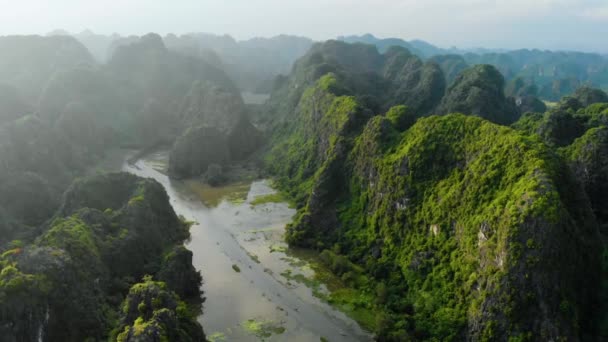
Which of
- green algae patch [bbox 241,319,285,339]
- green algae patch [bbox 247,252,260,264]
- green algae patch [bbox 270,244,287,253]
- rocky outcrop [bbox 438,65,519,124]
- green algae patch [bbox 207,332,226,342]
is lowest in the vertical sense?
green algae patch [bbox 207,332,226,342]

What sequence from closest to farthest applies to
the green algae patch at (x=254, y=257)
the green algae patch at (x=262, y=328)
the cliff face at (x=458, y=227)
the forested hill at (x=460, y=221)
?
the cliff face at (x=458, y=227), the forested hill at (x=460, y=221), the green algae patch at (x=262, y=328), the green algae patch at (x=254, y=257)

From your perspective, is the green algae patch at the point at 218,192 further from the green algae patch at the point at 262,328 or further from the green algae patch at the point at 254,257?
the green algae patch at the point at 262,328

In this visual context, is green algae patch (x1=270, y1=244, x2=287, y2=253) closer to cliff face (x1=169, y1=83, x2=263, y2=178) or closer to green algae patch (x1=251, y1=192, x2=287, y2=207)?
green algae patch (x1=251, y1=192, x2=287, y2=207)

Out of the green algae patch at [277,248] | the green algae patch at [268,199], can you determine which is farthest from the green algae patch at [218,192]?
the green algae patch at [277,248]

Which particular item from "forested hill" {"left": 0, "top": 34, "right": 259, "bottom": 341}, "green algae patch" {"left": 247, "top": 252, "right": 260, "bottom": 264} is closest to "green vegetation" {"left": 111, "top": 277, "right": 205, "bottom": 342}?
"forested hill" {"left": 0, "top": 34, "right": 259, "bottom": 341}

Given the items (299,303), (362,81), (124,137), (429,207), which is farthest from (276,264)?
(362,81)

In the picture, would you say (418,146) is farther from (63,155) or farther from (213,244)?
(63,155)
